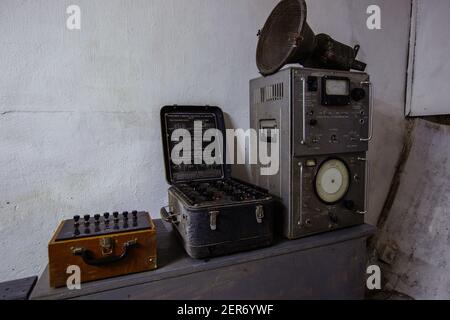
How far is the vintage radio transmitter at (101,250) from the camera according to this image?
93 centimetres

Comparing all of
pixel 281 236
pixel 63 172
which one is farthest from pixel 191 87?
pixel 281 236

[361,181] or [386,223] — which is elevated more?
[361,181]

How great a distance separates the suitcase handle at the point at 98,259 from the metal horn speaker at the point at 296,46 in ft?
3.17

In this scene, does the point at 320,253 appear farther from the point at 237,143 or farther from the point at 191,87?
the point at 191,87

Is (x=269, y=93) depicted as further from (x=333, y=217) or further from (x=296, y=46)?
(x=333, y=217)

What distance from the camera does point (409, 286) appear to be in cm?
197

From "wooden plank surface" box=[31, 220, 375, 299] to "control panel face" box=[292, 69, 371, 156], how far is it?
385 mm

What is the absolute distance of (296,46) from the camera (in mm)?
1236

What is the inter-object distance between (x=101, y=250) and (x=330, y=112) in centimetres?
107

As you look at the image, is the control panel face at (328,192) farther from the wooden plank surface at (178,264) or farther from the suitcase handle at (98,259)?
the suitcase handle at (98,259)

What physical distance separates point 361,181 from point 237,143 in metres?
0.70

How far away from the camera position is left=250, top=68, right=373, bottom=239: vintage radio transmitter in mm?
1236

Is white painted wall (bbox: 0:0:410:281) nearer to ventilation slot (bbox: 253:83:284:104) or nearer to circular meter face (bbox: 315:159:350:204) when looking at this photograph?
ventilation slot (bbox: 253:83:284:104)
